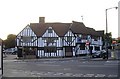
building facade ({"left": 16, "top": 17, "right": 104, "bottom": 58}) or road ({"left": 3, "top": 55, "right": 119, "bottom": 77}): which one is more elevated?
building facade ({"left": 16, "top": 17, "right": 104, "bottom": 58})

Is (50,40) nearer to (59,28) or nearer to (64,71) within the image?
(59,28)

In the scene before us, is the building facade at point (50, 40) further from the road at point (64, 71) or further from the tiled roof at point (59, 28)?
the road at point (64, 71)

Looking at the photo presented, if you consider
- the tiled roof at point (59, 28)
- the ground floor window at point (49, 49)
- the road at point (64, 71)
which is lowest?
the road at point (64, 71)

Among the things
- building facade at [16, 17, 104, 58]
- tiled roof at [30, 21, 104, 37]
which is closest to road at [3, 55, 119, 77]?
building facade at [16, 17, 104, 58]

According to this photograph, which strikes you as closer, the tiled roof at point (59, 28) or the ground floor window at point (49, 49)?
the ground floor window at point (49, 49)

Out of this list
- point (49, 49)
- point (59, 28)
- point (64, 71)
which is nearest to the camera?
point (64, 71)

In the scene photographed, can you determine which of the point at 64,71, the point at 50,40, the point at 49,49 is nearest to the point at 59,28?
the point at 50,40

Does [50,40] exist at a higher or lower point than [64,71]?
higher

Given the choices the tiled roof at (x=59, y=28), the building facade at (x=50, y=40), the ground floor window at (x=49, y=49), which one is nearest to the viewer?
the ground floor window at (x=49, y=49)

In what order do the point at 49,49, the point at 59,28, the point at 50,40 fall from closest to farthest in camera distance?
the point at 49,49, the point at 50,40, the point at 59,28

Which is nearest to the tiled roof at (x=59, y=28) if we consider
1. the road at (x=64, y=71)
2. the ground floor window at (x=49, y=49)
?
the ground floor window at (x=49, y=49)

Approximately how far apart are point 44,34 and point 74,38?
7.46 metres

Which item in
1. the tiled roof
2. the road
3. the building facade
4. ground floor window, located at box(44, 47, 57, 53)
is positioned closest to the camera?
the road

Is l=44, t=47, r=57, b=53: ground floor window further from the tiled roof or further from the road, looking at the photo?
the road
